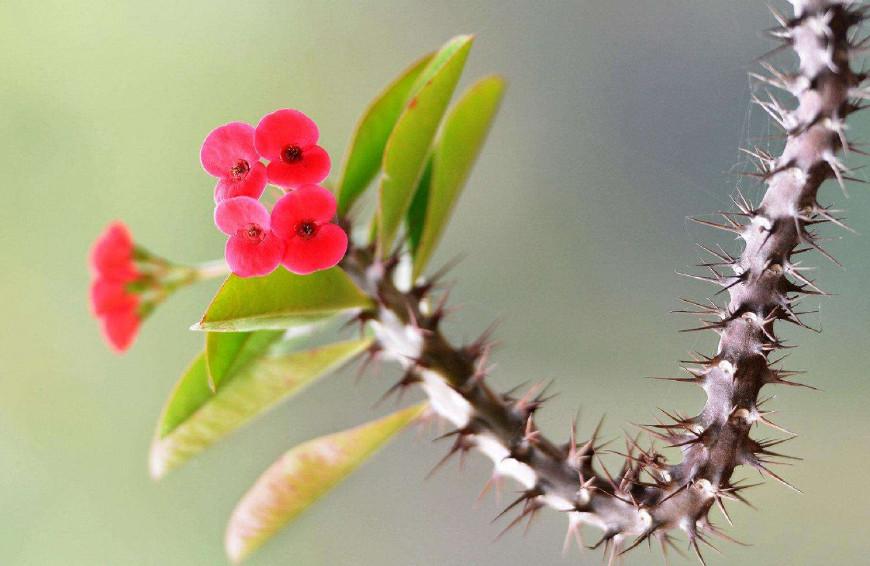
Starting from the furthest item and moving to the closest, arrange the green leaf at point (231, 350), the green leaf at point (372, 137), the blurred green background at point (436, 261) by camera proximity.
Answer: the blurred green background at point (436, 261) < the green leaf at point (372, 137) < the green leaf at point (231, 350)

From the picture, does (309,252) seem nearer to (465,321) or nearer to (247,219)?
(247,219)

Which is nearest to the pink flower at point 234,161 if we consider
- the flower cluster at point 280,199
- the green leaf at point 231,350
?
the flower cluster at point 280,199

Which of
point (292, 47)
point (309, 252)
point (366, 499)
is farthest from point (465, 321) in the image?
point (309, 252)

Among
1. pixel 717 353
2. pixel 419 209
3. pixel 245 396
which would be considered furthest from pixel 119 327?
pixel 717 353

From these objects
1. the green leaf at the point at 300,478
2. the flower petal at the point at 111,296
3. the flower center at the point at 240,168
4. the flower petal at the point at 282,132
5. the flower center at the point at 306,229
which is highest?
the flower petal at the point at 282,132

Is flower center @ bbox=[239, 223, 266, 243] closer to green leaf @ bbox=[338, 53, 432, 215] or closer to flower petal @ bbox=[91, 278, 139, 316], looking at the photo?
green leaf @ bbox=[338, 53, 432, 215]

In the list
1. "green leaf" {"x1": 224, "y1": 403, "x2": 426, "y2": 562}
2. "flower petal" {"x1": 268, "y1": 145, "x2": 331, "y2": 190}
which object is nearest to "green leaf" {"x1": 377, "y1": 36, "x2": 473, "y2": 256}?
"flower petal" {"x1": 268, "y1": 145, "x2": 331, "y2": 190}

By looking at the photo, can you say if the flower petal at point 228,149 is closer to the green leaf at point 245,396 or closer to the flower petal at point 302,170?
the flower petal at point 302,170
